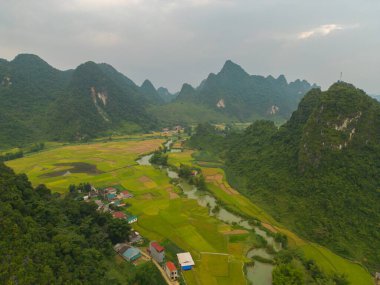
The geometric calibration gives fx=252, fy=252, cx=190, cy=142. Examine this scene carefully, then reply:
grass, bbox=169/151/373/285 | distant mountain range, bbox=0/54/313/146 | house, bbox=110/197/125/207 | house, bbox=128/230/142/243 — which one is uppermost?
distant mountain range, bbox=0/54/313/146

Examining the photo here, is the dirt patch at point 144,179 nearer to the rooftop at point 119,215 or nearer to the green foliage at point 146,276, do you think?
the rooftop at point 119,215

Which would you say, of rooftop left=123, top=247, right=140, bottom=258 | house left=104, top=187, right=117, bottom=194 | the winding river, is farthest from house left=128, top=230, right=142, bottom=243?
house left=104, top=187, right=117, bottom=194

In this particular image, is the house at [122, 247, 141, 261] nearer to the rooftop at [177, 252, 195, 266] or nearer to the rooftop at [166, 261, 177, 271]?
the rooftop at [166, 261, 177, 271]

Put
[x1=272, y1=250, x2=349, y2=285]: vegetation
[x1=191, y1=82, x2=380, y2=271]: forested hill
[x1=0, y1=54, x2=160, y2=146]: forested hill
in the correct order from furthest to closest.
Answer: [x1=0, y1=54, x2=160, y2=146]: forested hill → [x1=191, y1=82, x2=380, y2=271]: forested hill → [x1=272, y1=250, x2=349, y2=285]: vegetation

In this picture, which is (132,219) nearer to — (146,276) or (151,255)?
(151,255)

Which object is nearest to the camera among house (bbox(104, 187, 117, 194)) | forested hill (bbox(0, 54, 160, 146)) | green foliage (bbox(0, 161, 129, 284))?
green foliage (bbox(0, 161, 129, 284))

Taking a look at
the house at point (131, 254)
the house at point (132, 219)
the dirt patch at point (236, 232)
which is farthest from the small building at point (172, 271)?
the house at point (132, 219)

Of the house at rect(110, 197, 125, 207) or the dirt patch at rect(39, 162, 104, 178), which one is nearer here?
the house at rect(110, 197, 125, 207)
